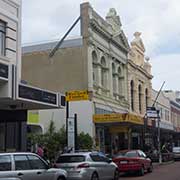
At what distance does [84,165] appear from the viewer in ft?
60.5

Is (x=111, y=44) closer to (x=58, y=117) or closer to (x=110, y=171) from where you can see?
(x=58, y=117)

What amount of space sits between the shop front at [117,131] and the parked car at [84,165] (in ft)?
46.0

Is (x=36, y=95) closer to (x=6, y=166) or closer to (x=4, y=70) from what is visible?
(x=4, y=70)

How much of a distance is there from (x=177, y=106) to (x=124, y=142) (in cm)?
3205

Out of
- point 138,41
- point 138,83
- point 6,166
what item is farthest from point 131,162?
point 138,41

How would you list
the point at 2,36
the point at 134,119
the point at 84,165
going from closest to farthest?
1. the point at 84,165
2. the point at 2,36
3. the point at 134,119

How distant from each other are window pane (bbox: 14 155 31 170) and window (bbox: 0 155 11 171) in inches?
9.9

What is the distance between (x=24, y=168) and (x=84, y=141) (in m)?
18.2

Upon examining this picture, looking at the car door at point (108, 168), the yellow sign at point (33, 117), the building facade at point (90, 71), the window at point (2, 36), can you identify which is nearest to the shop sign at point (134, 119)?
the building facade at point (90, 71)

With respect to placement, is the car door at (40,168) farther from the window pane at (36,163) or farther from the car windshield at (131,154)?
the car windshield at (131,154)

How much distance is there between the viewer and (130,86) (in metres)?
46.7

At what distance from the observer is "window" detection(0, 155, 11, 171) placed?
43.5ft

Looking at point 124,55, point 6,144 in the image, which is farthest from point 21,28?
point 124,55

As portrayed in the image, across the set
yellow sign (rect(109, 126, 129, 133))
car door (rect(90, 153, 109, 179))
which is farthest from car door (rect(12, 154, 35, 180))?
yellow sign (rect(109, 126, 129, 133))
